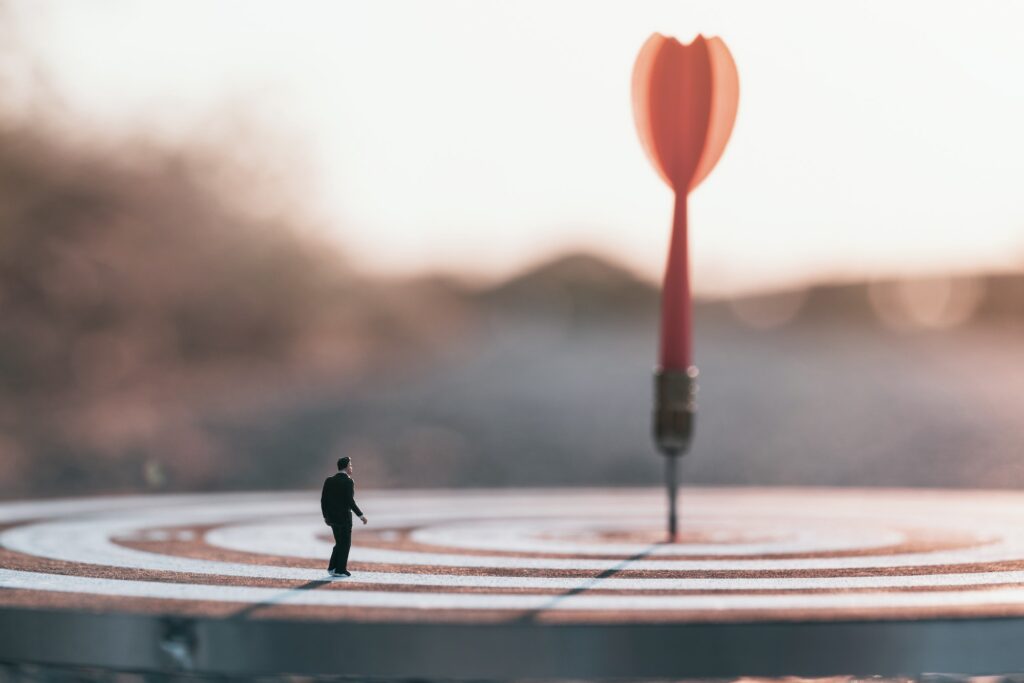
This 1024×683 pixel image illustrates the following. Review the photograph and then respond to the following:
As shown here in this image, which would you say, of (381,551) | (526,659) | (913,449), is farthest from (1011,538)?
Answer: (913,449)

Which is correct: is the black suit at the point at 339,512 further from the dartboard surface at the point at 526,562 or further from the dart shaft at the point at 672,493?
the dart shaft at the point at 672,493

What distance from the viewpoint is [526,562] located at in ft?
55.9

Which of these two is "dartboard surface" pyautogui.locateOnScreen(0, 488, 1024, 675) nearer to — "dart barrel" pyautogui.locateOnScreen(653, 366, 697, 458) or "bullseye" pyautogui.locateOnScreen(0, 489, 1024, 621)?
"bullseye" pyautogui.locateOnScreen(0, 489, 1024, 621)

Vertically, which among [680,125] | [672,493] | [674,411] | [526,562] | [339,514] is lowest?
[526,562]

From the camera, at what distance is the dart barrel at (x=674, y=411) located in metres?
18.9

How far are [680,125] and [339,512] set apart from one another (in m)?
7.70

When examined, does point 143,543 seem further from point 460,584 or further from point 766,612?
point 766,612

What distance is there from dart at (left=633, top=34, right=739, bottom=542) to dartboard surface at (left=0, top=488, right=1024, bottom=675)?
2577mm

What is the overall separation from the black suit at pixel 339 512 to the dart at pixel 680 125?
5180mm

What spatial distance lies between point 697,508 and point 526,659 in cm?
1509

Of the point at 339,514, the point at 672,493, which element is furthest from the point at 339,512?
the point at 672,493

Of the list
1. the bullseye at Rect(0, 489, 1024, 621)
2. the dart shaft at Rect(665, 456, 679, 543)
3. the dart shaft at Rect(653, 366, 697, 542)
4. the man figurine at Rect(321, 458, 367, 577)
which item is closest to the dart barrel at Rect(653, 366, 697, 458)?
the dart shaft at Rect(653, 366, 697, 542)

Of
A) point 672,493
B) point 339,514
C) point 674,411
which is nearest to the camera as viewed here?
point 339,514

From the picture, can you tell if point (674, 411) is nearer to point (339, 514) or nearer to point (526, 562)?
point (526, 562)
